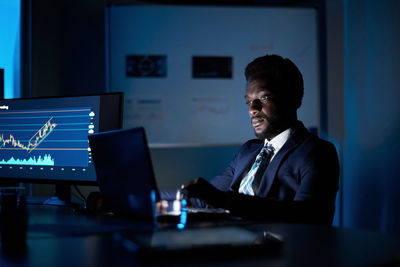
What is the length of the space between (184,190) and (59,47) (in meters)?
2.24

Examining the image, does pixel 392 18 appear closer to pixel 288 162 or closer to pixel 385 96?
pixel 385 96

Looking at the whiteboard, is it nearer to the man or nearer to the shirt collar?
the man

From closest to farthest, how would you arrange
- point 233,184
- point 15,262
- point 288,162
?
point 15,262 < point 288,162 < point 233,184

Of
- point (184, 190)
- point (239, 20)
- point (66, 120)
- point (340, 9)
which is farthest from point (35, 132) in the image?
point (340, 9)

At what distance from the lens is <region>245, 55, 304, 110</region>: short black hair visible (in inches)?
68.0

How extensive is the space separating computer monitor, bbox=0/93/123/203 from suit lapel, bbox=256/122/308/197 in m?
0.61

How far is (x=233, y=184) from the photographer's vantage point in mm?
1738

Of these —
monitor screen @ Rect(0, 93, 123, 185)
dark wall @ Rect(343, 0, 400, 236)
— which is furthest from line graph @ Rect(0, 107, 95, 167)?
dark wall @ Rect(343, 0, 400, 236)

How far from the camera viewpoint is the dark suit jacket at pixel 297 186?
1256 mm

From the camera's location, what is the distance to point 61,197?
6.26 feet

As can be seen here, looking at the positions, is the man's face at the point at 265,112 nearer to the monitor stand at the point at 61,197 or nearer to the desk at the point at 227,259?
the desk at the point at 227,259

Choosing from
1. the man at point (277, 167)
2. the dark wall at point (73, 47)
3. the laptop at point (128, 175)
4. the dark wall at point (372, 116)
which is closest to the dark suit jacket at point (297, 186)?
the man at point (277, 167)

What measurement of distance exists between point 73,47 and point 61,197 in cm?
149

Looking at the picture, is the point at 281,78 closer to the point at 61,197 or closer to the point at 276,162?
the point at 276,162
